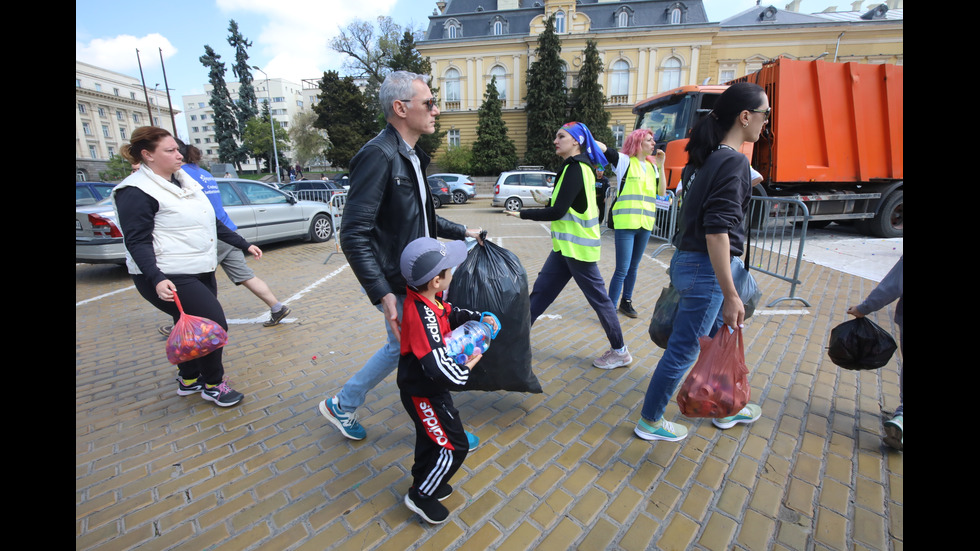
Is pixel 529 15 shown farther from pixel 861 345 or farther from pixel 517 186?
pixel 861 345

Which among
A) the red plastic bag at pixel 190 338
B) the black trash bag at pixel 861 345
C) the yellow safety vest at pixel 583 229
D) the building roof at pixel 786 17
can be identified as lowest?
the black trash bag at pixel 861 345

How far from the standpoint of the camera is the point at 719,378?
7.09ft

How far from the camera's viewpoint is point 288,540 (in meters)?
1.94

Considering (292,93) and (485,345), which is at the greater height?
(292,93)

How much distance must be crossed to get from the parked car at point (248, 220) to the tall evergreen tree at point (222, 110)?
50481mm

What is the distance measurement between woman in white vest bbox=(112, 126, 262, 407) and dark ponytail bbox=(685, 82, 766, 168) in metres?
3.07

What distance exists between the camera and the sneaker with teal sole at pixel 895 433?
2396 millimetres

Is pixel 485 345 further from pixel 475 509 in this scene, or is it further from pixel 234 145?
pixel 234 145

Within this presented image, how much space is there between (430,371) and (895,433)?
2.66 m

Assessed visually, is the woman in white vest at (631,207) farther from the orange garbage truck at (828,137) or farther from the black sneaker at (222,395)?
the orange garbage truck at (828,137)

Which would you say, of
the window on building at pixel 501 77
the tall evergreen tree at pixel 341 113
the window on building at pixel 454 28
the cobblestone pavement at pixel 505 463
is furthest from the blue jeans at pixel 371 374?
the window on building at pixel 454 28
